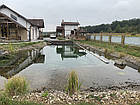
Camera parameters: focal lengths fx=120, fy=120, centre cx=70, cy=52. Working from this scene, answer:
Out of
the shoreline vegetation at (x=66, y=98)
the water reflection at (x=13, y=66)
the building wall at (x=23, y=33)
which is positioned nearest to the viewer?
the shoreline vegetation at (x=66, y=98)

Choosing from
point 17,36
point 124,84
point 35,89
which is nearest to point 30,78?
point 35,89

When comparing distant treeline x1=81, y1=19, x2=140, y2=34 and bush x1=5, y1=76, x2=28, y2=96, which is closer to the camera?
bush x1=5, y1=76, x2=28, y2=96

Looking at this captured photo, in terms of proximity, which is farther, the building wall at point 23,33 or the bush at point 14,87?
the building wall at point 23,33

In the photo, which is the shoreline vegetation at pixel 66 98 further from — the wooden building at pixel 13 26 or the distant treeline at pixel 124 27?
the distant treeline at pixel 124 27

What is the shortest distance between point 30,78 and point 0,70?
2.30 m

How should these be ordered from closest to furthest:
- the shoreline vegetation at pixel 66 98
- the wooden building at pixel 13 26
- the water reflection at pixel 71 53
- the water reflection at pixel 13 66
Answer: the shoreline vegetation at pixel 66 98
the water reflection at pixel 13 66
the water reflection at pixel 71 53
the wooden building at pixel 13 26

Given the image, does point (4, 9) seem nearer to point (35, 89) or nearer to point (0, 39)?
point (0, 39)

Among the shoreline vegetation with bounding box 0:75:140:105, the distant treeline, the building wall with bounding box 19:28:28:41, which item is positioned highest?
the distant treeline

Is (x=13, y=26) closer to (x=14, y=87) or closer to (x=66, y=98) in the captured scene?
(x=14, y=87)

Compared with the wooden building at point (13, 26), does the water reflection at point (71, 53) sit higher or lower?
lower

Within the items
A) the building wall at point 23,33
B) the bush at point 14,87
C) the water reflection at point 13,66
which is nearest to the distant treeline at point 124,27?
the building wall at point 23,33

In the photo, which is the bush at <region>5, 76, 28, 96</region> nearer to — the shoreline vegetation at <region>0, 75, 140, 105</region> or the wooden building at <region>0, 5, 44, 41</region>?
the shoreline vegetation at <region>0, 75, 140, 105</region>

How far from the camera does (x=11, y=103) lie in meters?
2.76

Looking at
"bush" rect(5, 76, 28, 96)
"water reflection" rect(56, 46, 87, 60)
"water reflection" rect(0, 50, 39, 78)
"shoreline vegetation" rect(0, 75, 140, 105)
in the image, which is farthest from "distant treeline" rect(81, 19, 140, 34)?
"bush" rect(5, 76, 28, 96)
